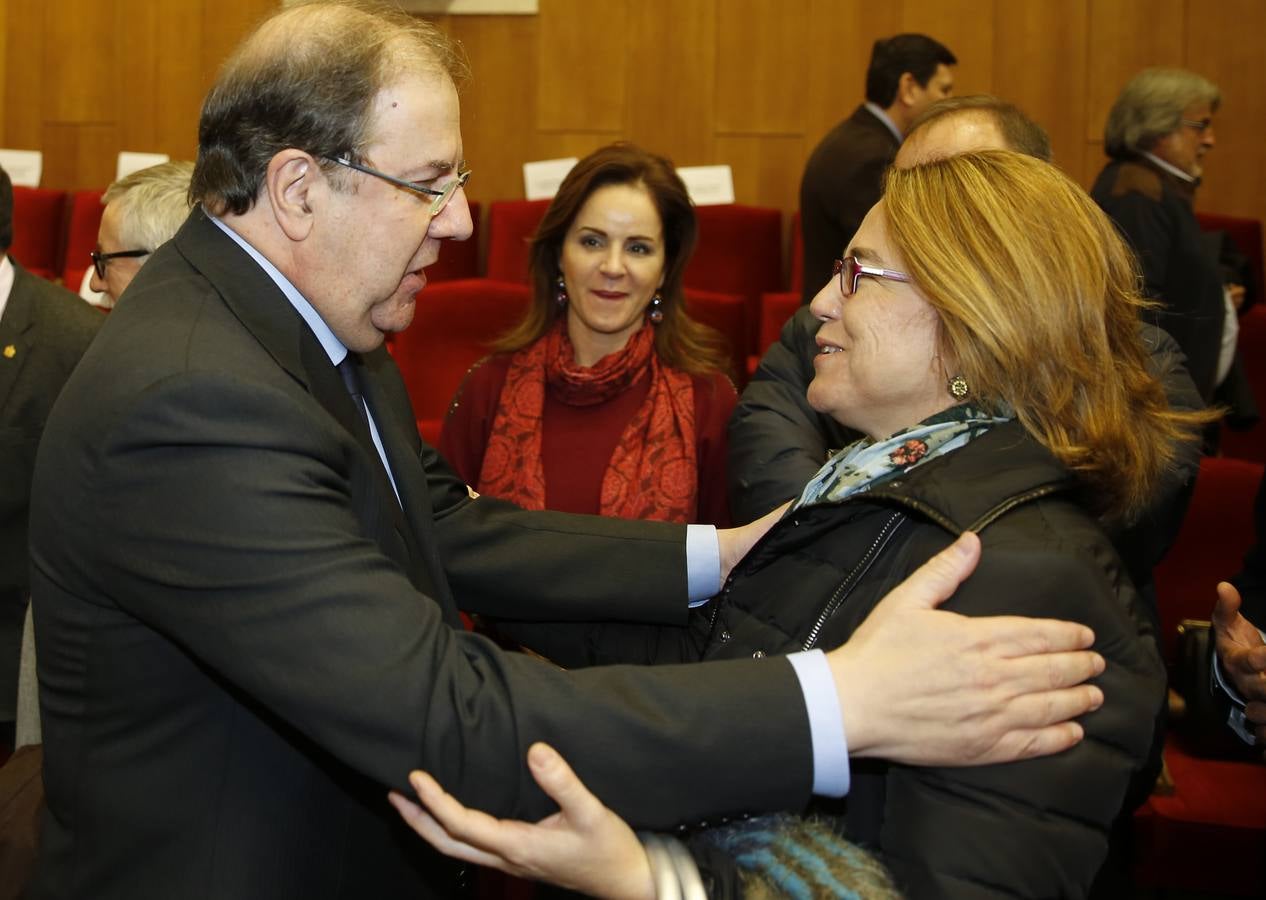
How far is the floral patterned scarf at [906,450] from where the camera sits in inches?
63.1

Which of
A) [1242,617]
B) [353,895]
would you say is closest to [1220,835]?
[1242,617]

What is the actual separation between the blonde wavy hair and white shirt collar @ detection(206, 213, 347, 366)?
2.47ft

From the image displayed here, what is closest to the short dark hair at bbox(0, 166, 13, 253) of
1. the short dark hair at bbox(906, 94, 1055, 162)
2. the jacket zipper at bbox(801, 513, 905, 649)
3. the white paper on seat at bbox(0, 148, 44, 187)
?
the short dark hair at bbox(906, 94, 1055, 162)

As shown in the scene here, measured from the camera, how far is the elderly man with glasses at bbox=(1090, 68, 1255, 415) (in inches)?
160

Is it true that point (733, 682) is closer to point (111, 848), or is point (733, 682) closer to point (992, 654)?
point (992, 654)

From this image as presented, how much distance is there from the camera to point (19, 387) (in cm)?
293

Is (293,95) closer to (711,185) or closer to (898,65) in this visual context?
(898,65)

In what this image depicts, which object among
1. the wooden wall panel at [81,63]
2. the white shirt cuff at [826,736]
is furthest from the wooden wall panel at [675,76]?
the white shirt cuff at [826,736]

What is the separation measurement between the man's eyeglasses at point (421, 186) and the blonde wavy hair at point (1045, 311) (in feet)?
1.95

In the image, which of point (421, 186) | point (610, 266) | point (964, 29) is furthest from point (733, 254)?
point (421, 186)

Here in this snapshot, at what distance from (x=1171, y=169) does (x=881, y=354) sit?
323cm

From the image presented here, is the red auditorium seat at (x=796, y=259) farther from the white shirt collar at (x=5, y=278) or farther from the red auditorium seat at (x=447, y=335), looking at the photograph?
Result: the white shirt collar at (x=5, y=278)

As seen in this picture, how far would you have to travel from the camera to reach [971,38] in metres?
5.93

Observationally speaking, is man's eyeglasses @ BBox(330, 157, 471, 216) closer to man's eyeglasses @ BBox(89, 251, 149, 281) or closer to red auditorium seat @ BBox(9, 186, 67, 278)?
man's eyeglasses @ BBox(89, 251, 149, 281)
